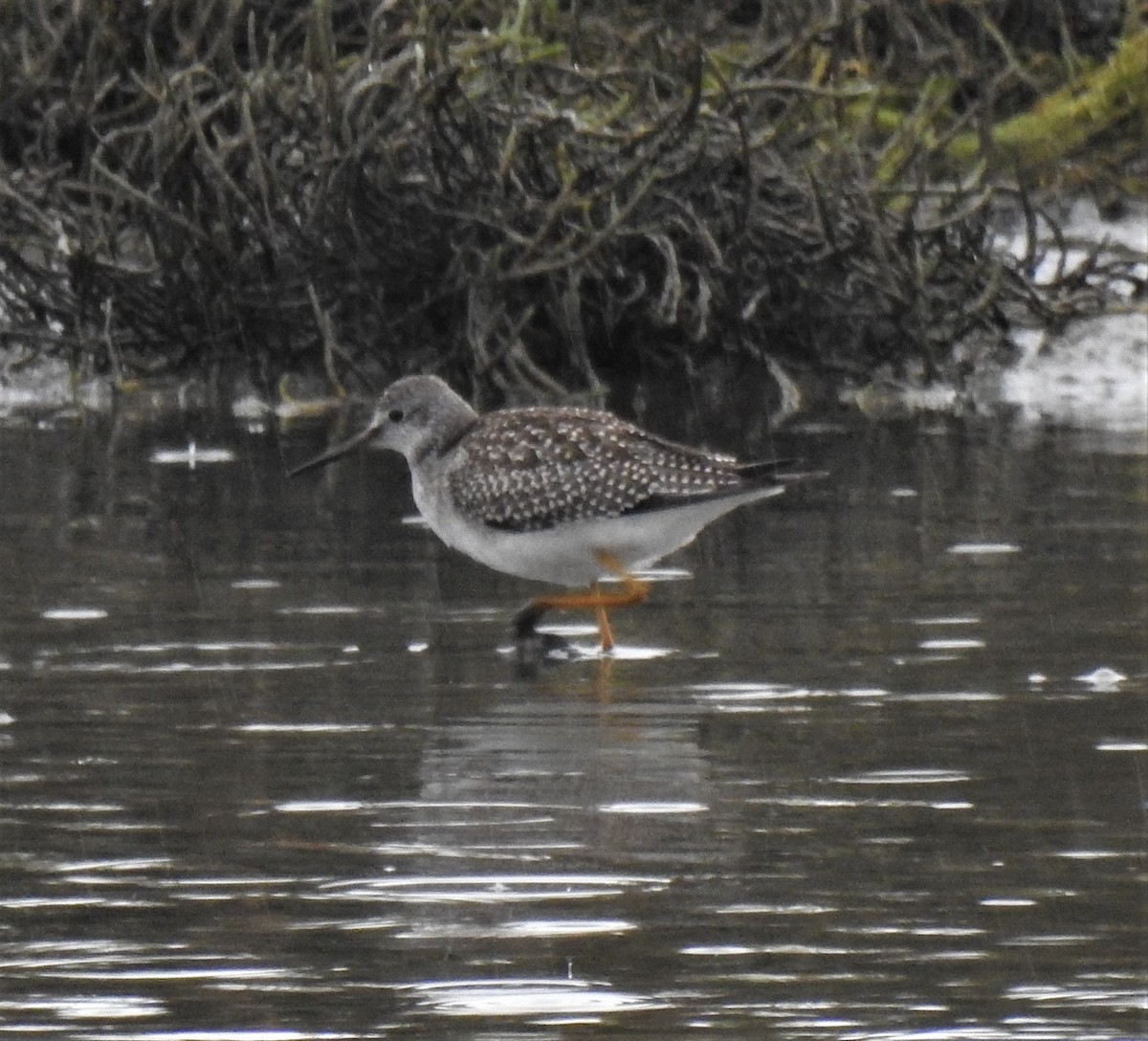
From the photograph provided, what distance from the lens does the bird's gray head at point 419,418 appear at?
9.71 m

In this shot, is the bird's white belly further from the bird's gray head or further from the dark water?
the bird's gray head

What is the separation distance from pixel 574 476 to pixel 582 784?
2395mm

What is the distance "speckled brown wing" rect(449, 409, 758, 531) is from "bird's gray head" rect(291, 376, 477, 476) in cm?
36

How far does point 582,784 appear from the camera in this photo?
6.77 meters

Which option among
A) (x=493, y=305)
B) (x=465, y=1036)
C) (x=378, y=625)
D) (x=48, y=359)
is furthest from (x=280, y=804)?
(x=48, y=359)

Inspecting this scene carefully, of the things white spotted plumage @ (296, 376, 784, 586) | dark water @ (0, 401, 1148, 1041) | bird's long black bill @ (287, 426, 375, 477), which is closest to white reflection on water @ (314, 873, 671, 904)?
dark water @ (0, 401, 1148, 1041)

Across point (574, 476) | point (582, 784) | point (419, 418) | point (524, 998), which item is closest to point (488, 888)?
point (524, 998)

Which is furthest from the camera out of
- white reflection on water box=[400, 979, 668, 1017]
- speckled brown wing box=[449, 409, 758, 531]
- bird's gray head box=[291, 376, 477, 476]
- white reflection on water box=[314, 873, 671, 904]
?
bird's gray head box=[291, 376, 477, 476]

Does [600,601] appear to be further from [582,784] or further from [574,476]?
[582,784]

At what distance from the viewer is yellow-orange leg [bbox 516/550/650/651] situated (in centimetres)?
882

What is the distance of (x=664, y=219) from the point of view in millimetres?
14953

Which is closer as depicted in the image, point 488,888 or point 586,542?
point 488,888

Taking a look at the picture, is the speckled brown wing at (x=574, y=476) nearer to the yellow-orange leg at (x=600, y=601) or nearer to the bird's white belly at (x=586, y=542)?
the bird's white belly at (x=586, y=542)

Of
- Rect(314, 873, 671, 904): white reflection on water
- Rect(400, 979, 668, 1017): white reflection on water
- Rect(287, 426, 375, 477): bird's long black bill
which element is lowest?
Rect(400, 979, 668, 1017): white reflection on water
